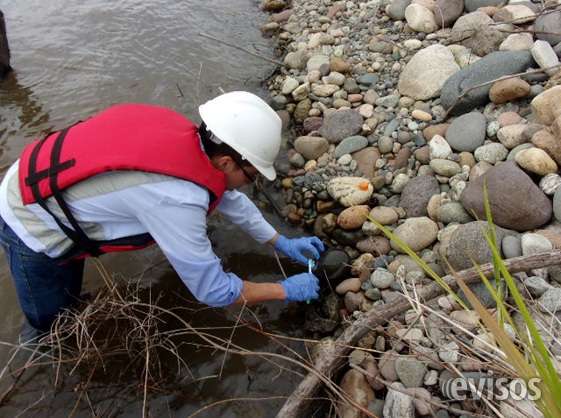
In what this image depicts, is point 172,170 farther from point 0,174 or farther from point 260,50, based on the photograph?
point 260,50

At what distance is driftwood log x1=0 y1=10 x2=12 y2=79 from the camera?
5.41 meters

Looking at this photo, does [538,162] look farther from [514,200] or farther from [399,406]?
[399,406]

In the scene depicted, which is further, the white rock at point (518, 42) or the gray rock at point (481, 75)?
the white rock at point (518, 42)

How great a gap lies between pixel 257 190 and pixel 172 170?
193 cm

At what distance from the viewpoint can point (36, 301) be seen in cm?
247

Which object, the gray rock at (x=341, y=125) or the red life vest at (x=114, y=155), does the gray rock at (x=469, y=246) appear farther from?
the gray rock at (x=341, y=125)

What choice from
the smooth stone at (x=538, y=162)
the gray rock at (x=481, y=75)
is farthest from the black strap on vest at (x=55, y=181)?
the gray rock at (x=481, y=75)

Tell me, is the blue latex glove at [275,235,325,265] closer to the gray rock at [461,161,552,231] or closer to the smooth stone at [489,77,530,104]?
the gray rock at [461,161,552,231]

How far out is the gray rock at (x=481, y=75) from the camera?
3266 millimetres

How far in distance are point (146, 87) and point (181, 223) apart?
383 cm

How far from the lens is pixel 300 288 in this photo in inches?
104

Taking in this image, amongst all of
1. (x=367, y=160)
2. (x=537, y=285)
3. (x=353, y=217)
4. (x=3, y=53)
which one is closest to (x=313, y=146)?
(x=367, y=160)

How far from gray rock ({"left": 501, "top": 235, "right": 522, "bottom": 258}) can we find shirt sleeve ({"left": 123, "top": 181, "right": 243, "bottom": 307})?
1.60 metres

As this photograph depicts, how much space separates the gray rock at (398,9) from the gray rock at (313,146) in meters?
1.83
